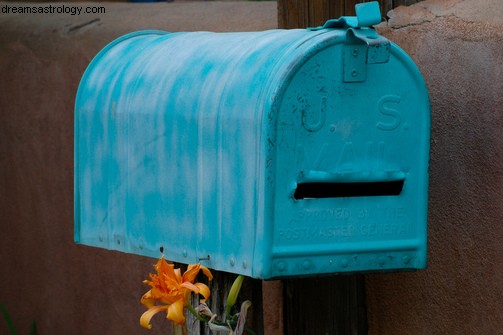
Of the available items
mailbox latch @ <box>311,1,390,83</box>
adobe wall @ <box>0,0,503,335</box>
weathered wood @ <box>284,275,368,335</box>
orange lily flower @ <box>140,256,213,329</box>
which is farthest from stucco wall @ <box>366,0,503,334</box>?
orange lily flower @ <box>140,256,213,329</box>

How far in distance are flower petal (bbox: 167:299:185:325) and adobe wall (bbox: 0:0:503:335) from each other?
87 cm

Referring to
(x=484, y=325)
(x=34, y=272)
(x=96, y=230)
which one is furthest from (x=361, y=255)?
(x=34, y=272)

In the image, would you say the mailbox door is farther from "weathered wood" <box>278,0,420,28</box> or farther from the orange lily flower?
"weathered wood" <box>278,0,420,28</box>

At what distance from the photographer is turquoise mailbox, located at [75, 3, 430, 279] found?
2551 mm

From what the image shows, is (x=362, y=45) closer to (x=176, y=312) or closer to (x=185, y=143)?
(x=185, y=143)

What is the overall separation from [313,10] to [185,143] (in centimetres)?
98

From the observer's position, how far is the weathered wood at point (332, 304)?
3328 mm

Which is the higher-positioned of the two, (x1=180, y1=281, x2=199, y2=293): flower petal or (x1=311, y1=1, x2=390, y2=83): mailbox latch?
(x1=311, y1=1, x2=390, y2=83): mailbox latch

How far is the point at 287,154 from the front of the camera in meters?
2.54

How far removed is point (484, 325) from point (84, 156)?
4.22ft

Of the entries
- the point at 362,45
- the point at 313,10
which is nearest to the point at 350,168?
the point at 362,45

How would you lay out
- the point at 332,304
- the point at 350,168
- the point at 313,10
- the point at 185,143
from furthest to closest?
the point at 313,10, the point at 332,304, the point at 185,143, the point at 350,168

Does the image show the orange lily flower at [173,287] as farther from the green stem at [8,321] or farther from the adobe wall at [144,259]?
the green stem at [8,321]

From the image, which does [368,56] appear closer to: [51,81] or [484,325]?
[484,325]
